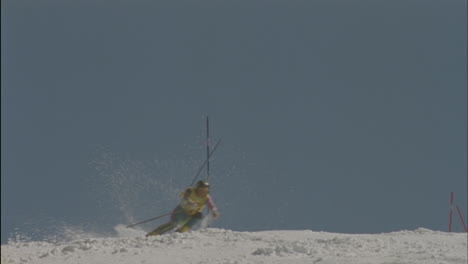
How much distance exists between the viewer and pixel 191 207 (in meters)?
16.0

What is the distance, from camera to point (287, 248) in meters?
9.20

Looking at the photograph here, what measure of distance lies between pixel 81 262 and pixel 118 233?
8.65 metres

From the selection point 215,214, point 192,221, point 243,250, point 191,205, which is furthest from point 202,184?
point 243,250

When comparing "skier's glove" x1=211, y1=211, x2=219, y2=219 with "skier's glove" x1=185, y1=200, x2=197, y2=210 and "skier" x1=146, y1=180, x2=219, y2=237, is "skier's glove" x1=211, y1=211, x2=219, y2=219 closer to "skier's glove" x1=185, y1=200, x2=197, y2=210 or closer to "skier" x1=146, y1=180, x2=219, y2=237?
"skier" x1=146, y1=180, x2=219, y2=237

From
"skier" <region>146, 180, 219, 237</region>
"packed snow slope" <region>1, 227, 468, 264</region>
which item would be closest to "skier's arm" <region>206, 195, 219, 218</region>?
"skier" <region>146, 180, 219, 237</region>

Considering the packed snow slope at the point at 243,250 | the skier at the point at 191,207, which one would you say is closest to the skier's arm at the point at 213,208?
the skier at the point at 191,207

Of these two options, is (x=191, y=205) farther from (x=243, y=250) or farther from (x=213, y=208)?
(x=243, y=250)

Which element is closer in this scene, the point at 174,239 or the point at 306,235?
the point at 174,239

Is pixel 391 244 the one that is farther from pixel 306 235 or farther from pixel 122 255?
pixel 122 255

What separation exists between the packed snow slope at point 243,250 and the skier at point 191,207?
333 centimetres

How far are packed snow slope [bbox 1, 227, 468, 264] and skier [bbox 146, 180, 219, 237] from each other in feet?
10.9

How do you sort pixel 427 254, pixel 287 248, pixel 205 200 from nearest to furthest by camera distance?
pixel 427 254 → pixel 287 248 → pixel 205 200

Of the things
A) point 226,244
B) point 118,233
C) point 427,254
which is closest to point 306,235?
point 226,244

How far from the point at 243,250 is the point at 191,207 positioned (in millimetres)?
5995
